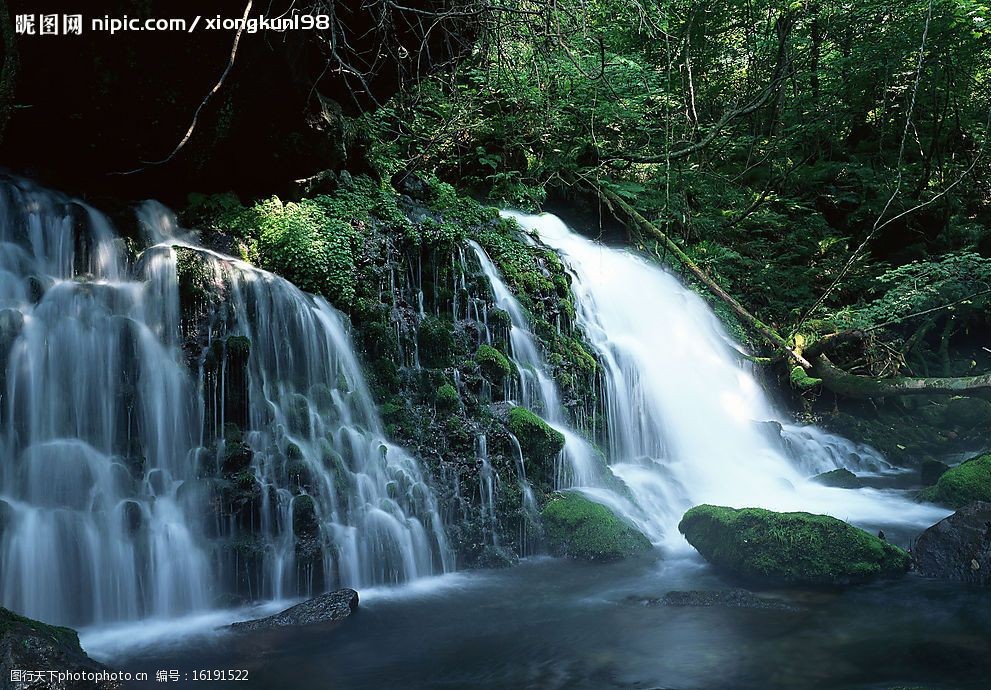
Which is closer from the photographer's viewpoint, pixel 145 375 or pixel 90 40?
pixel 145 375

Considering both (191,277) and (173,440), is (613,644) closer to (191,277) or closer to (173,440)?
(173,440)

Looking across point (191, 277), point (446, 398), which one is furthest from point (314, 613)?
point (191, 277)

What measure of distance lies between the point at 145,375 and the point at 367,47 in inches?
214

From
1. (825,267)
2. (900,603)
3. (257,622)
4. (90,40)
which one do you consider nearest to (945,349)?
(825,267)

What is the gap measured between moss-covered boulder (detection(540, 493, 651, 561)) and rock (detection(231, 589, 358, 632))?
7.88 feet

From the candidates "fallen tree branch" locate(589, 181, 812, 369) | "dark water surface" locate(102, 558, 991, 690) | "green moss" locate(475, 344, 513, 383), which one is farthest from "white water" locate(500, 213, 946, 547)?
"dark water surface" locate(102, 558, 991, 690)

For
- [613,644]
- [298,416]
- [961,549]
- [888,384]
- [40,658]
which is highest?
[298,416]

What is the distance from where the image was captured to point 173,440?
687cm

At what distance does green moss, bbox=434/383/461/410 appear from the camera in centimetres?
859

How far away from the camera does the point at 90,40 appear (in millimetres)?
7871

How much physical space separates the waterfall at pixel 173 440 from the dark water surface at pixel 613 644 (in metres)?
0.75

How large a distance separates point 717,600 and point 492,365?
155 inches

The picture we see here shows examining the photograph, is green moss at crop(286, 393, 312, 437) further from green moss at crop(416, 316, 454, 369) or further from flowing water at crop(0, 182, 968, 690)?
green moss at crop(416, 316, 454, 369)

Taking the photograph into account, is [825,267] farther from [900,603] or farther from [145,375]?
[145,375]
